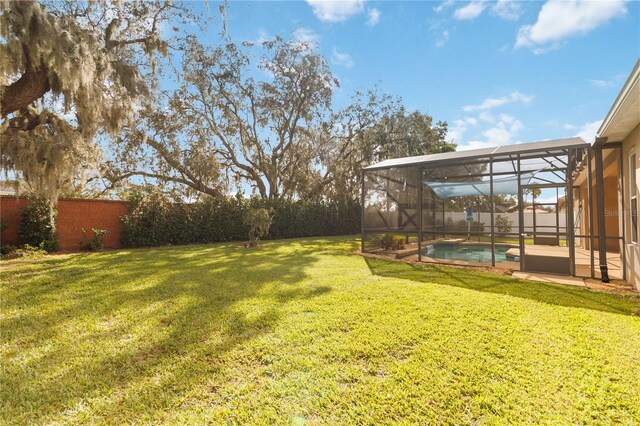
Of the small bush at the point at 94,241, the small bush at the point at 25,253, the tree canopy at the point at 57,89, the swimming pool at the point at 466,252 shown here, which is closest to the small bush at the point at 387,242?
the swimming pool at the point at 466,252

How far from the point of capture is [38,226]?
809 centimetres

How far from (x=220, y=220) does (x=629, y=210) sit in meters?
12.6

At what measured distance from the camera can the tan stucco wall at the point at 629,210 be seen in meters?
4.82

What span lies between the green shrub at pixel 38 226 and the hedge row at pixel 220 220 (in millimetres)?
1962

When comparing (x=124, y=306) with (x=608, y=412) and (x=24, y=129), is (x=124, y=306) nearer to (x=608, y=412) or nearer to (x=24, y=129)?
(x=608, y=412)

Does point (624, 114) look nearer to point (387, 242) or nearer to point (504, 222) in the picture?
point (504, 222)

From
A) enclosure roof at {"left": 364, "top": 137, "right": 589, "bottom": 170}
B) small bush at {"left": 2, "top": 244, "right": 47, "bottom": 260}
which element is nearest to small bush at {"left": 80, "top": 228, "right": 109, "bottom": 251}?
small bush at {"left": 2, "top": 244, "right": 47, "bottom": 260}

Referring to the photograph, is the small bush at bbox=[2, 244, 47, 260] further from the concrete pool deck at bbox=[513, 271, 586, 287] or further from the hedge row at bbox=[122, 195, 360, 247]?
the concrete pool deck at bbox=[513, 271, 586, 287]

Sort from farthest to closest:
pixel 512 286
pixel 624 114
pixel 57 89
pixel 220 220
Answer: pixel 220 220, pixel 57 89, pixel 512 286, pixel 624 114

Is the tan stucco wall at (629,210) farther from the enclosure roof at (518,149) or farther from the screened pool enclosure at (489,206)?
the enclosure roof at (518,149)

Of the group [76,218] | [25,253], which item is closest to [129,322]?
[25,253]

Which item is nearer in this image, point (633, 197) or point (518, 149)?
point (633, 197)

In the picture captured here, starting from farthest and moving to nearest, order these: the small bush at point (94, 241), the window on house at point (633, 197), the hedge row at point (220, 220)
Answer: the hedge row at point (220, 220) < the small bush at point (94, 241) < the window on house at point (633, 197)

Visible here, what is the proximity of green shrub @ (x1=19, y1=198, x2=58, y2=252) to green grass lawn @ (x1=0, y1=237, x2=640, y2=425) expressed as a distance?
13.8 ft
